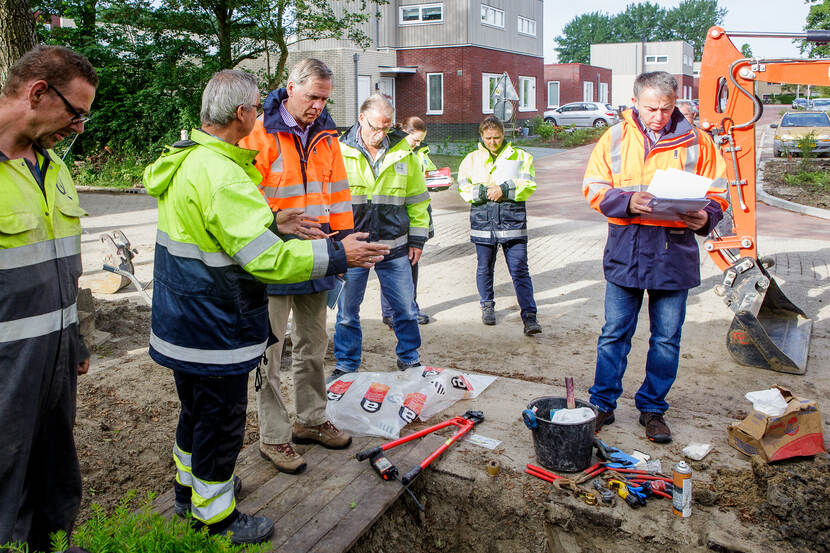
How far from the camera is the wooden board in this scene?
3.12 metres

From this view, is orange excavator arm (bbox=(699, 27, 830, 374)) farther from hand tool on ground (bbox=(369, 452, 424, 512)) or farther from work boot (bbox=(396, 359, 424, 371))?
hand tool on ground (bbox=(369, 452, 424, 512))

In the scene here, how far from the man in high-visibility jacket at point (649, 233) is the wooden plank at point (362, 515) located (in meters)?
1.27

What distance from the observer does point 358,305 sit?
17.1ft

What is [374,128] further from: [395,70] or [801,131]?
[395,70]

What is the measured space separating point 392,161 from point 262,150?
159 cm

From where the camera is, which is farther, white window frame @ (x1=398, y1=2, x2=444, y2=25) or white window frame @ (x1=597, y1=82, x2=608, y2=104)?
white window frame @ (x1=597, y1=82, x2=608, y2=104)

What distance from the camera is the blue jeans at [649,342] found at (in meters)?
4.12

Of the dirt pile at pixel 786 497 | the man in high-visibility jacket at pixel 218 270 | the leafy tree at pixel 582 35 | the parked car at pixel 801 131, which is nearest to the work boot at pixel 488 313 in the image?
the dirt pile at pixel 786 497

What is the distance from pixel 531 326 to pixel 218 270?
167 inches

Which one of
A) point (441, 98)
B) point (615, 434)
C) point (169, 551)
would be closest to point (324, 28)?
point (441, 98)

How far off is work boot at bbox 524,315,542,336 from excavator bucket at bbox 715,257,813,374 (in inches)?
63.8

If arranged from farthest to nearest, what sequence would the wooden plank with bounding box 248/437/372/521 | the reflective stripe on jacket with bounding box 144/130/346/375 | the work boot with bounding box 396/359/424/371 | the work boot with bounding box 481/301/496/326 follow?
1. the work boot with bounding box 481/301/496/326
2. the work boot with bounding box 396/359/424/371
3. the wooden plank with bounding box 248/437/372/521
4. the reflective stripe on jacket with bounding box 144/130/346/375

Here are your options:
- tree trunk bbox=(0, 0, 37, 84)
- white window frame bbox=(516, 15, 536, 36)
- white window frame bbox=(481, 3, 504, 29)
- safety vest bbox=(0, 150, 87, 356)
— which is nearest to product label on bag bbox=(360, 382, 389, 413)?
safety vest bbox=(0, 150, 87, 356)

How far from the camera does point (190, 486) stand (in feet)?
10.3
